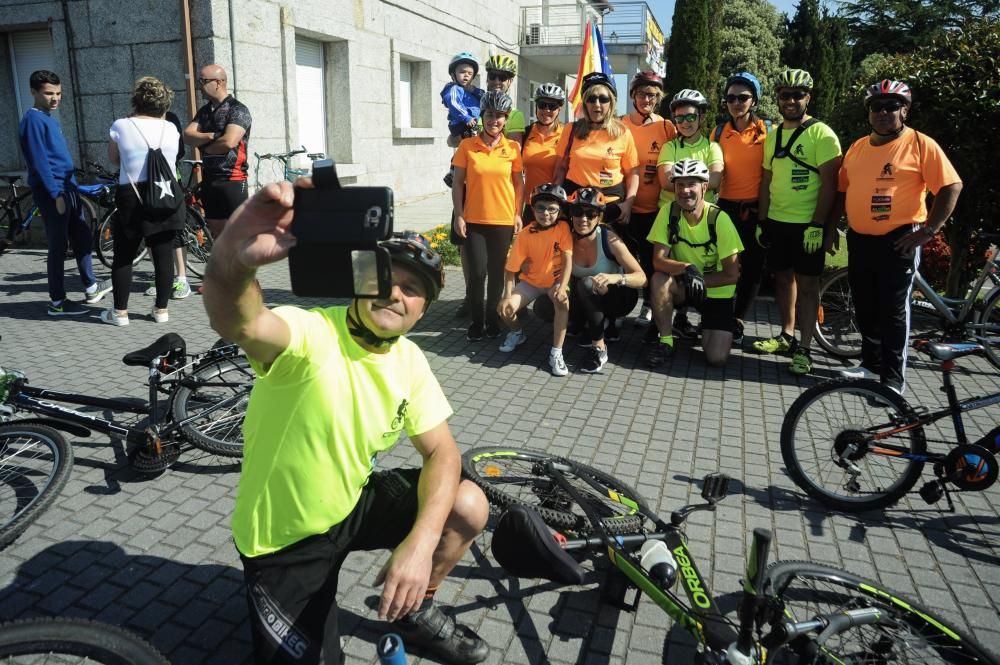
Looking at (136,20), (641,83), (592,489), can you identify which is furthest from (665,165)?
(136,20)

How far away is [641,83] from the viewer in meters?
6.79

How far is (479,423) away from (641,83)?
147 inches

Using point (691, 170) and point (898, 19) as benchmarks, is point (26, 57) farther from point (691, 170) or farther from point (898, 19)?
point (898, 19)

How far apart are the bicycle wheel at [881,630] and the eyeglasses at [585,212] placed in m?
3.88

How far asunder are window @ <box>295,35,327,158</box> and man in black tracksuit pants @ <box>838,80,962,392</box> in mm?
9109

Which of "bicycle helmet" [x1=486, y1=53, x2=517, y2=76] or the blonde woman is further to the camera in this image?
"bicycle helmet" [x1=486, y1=53, x2=517, y2=76]

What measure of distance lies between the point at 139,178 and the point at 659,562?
5.79 meters

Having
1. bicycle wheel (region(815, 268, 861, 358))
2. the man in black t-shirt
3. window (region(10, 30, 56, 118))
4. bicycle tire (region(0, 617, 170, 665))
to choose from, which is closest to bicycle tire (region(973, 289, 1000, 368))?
bicycle wheel (region(815, 268, 861, 358))

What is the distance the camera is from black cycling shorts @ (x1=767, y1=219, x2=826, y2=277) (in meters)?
6.13

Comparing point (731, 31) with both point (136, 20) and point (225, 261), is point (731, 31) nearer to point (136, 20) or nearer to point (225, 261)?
point (136, 20)

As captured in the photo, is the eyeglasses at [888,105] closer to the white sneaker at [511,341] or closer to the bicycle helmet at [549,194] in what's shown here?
the bicycle helmet at [549,194]

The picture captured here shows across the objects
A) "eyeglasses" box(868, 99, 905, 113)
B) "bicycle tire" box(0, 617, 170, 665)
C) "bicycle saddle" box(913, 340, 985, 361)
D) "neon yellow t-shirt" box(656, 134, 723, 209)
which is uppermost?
"eyeglasses" box(868, 99, 905, 113)

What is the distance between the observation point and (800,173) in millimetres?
6020

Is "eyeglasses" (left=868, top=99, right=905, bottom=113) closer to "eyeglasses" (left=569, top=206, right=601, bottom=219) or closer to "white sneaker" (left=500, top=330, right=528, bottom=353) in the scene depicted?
"eyeglasses" (left=569, top=206, right=601, bottom=219)
